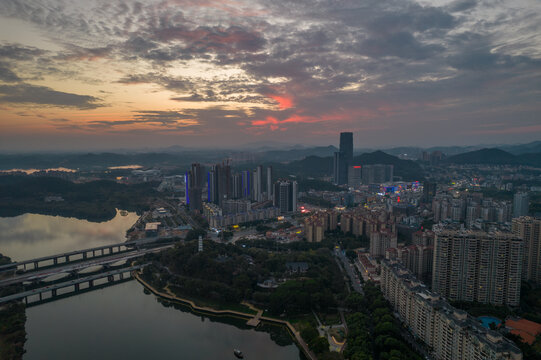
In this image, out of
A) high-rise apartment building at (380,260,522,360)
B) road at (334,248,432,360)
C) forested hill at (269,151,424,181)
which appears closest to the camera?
high-rise apartment building at (380,260,522,360)

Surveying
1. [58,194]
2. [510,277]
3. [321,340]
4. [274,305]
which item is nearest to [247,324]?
[274,305]

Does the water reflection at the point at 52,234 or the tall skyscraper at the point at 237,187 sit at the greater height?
the tall skyscraper at the point at 237,187

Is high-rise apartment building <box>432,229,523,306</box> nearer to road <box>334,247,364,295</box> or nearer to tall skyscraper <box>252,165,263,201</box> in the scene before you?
road <box>334,247,364,295</box>

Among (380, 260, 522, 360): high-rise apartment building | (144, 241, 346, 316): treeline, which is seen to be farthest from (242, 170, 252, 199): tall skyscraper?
(380, 260, 522, 360): high-rise apartment building

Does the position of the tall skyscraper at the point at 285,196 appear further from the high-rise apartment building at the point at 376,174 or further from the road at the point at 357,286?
the high-rise apartment building at the point at 376,174

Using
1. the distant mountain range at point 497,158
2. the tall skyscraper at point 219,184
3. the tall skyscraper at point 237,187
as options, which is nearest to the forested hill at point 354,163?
the distant mountain range at point 497,158
